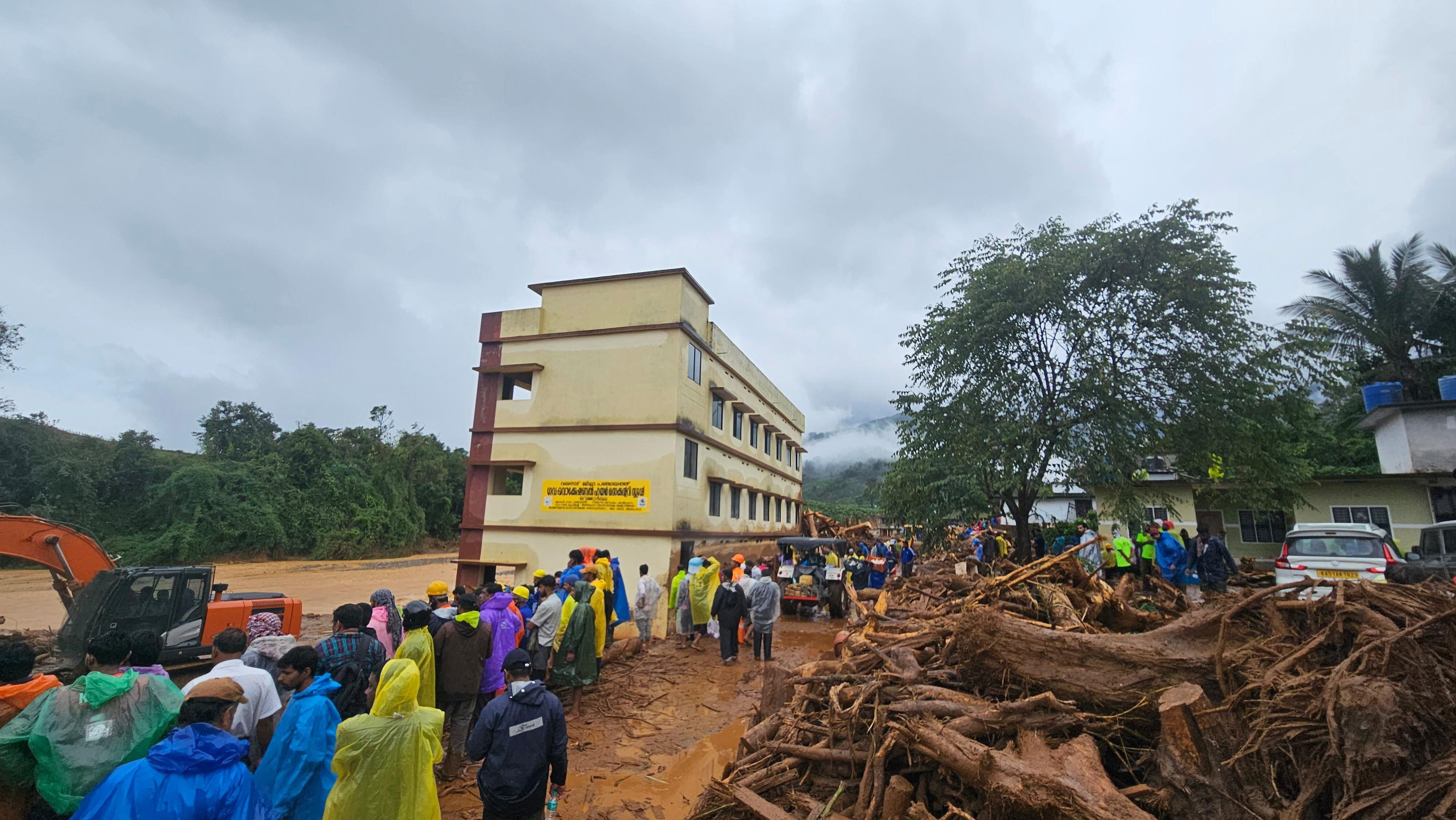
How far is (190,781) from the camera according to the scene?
262 centimetres

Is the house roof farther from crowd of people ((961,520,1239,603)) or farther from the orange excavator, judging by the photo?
the orange excavator

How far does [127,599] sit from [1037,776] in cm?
1135

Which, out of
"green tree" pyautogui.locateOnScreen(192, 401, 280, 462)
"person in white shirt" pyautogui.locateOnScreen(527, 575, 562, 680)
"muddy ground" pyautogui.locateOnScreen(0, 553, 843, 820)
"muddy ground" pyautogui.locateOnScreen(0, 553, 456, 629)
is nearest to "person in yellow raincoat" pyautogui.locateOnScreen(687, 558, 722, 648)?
"muddy ground" pyautogui.locateOnScreen(0, 553, 843, 820)

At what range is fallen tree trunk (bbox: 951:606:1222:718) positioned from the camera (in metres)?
4.14

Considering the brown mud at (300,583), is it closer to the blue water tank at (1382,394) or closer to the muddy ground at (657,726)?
the muddy ground at (657,726)

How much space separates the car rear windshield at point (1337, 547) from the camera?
→ 9945 mm

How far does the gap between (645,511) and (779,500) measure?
14821 mm

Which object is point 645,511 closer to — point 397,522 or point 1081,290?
point 1081,290

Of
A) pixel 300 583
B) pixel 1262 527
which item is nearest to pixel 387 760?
pixel 1262 527

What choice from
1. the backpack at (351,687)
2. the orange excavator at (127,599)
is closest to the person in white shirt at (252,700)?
the backpack at (351,687)

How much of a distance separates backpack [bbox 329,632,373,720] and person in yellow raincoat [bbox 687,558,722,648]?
26.6 ft

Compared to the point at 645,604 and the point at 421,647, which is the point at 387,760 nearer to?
the point at 421,647

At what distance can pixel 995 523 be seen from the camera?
1093 inches

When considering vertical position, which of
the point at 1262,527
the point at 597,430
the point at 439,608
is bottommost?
the point at 439,608
